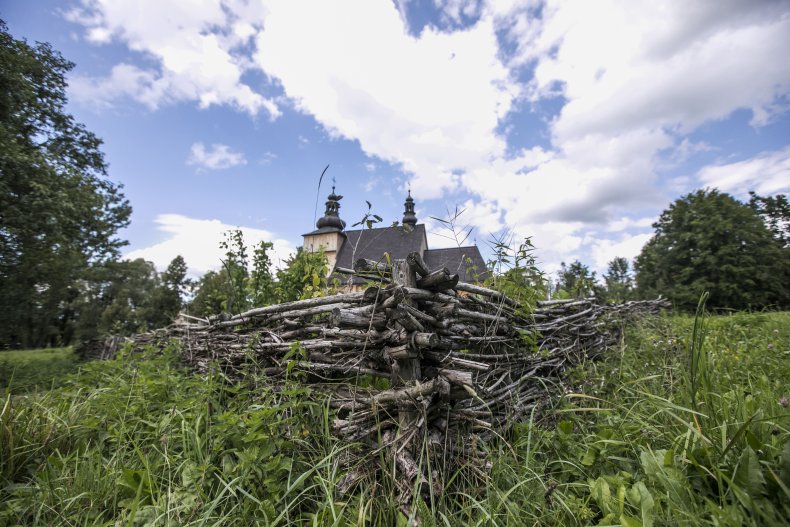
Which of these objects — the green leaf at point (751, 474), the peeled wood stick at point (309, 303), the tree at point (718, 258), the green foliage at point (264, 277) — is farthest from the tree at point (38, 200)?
the tree at point (718, 258)

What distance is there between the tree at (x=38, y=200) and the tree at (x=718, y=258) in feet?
91.9

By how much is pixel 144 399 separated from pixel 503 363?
2699 millimetres

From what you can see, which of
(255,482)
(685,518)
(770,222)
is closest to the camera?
(685,518)

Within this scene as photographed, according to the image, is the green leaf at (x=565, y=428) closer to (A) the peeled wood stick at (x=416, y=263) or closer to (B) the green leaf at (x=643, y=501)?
(B) the green leaf at (x=643, y=501)

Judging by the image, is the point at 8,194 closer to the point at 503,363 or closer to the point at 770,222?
the point at 503,363

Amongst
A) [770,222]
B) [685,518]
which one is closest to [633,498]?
[685,518]

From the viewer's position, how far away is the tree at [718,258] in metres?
21.7

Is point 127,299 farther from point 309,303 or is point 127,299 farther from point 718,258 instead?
point 718,258

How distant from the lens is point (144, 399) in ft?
8.09

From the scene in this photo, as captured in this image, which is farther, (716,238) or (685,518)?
(716,238)

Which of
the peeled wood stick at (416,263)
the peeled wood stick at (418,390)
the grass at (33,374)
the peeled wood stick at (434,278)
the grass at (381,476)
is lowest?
the grass at (33,374)

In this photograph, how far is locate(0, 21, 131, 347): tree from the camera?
8352mm

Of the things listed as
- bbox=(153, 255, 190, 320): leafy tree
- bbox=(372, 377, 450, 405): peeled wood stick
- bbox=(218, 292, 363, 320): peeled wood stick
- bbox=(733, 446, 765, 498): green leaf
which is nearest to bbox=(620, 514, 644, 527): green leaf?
bbox=(733, 446, 765, 498): green leaf

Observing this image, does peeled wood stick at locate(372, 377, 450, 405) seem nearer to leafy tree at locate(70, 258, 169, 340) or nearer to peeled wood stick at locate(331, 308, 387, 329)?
peeled wood stick at locate(331, 308, 387, 329)
